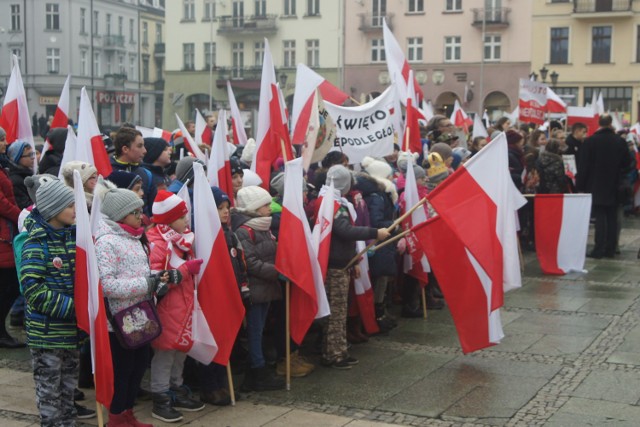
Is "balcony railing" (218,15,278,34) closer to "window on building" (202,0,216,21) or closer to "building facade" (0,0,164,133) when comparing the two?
"window on building" (202,0,216,21)

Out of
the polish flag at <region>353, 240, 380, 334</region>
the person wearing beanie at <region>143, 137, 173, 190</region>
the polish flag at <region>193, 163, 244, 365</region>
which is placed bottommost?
the polish flag at <region>353, 240, 380, 334</region>

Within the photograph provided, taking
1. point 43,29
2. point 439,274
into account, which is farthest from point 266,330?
point 43,29

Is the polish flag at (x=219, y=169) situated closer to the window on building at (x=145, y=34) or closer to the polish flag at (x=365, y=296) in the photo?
the polish flag at (x=365, y=296)

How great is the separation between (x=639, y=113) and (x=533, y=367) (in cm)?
4419

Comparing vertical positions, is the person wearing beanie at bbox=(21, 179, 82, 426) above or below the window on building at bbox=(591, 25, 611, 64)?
below

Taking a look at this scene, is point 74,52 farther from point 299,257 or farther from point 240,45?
point 299,257

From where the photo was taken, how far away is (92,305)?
5.36 meters

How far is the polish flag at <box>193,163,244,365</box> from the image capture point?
20.7 ft

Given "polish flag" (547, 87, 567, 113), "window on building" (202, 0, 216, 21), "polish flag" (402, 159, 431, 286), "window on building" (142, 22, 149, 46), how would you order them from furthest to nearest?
"window on building" (142, 22, 149, 46), "window on building" (202, 0, 216, 21), "polish flag" (547, 87, 567, 113), "polish flag" (402, 159, 431, 286)

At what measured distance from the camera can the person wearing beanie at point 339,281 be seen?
7.49 meters

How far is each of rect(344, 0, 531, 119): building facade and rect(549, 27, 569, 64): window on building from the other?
1.40 meters

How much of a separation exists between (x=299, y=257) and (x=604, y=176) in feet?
26.1

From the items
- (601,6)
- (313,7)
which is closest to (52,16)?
(313,7)

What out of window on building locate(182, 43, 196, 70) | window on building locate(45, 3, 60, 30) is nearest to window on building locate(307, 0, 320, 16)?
window on building locate(182, 43, 196, 70)
